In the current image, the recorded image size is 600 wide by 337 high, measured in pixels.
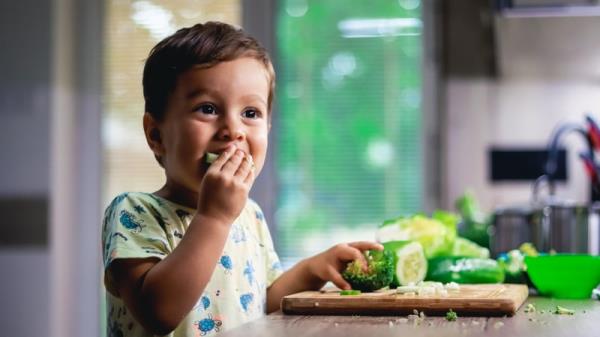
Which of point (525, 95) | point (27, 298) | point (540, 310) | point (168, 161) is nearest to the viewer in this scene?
point (540, 310)

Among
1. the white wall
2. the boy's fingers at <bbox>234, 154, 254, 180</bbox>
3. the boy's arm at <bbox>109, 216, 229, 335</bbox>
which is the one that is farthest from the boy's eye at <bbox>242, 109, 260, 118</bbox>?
the white wall

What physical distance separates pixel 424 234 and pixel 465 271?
232 mm

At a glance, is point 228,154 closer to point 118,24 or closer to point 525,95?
point 525,95

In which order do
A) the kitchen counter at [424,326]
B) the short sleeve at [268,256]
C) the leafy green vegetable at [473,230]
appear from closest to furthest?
the kitchen counter at [424,326] → the short sleeve at [268,256] → the leafy green vegetable at [473,230]

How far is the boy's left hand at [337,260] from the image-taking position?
4.66 feet

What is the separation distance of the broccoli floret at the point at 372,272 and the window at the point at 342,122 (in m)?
2.19

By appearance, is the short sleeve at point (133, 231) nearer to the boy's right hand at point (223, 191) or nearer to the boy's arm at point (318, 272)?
the boy's right hand at point (223, 191)

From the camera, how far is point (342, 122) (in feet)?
11.9

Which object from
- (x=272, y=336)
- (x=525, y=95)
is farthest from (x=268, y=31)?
(x=272, y=336)

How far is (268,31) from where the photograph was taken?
3.62 m

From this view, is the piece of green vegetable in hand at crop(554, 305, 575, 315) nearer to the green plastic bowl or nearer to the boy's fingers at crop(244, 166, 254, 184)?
the green plastic bowl

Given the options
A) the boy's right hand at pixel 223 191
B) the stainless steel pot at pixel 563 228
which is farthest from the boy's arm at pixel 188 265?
the stainless steel pot at pixel 563 228

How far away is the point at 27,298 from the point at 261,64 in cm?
246

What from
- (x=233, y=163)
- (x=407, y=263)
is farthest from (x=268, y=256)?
(x=233, y=163)
